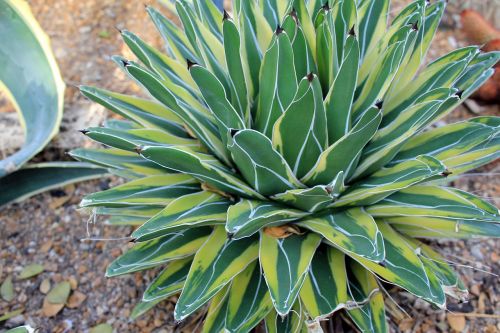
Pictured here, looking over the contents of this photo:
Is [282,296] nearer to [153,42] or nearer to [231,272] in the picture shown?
[231,272]

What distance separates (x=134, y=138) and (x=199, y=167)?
0.22 metres

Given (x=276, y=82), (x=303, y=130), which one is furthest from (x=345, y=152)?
(x=276, y=82)

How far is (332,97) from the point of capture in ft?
3.42

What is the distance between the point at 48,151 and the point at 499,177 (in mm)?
1551

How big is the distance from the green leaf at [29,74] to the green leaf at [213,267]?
0.89m

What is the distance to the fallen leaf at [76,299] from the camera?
1.53m

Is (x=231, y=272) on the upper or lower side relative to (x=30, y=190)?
upper

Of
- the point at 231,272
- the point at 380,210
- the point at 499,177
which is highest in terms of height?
the point at 380,210

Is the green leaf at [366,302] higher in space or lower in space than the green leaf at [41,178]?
higher

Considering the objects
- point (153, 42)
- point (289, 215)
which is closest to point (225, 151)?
point (289, 215)

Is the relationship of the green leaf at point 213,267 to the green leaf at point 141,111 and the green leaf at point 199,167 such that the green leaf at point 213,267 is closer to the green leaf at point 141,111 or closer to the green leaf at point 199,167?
the green leaf at point 199,167

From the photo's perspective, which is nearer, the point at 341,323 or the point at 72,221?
the point at 341,323

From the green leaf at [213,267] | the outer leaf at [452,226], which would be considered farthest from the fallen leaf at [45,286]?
the outer leaf at [452,226]

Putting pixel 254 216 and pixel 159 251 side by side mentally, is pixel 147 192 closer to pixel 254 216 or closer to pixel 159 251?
pixel 159 251
